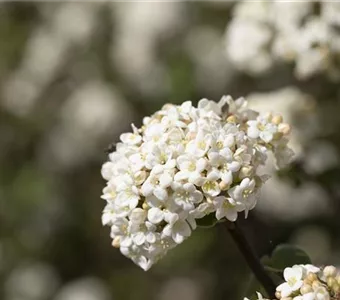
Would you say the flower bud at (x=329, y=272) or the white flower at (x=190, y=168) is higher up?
the white flower at (x=190, y=168)

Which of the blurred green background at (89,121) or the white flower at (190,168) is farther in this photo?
the blurred green background at (89,121)

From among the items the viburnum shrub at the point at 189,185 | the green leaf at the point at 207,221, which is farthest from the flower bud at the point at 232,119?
the green leaf at the point at 207,221

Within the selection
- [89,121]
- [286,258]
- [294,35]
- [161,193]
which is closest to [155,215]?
[161,193]

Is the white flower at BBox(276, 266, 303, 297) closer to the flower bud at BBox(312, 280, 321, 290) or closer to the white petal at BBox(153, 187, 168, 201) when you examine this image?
the flower bud at BBox(312, 280, 321, 290)

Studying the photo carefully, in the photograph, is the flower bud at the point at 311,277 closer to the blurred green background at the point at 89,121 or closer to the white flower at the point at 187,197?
the white flower at the point at 187,197

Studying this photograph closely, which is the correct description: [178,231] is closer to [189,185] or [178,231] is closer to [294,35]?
[189,185]

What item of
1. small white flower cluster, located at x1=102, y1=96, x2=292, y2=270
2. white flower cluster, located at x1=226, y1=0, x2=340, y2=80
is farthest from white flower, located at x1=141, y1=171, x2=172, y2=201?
white flower cluster, located at x1=226, y1=0, x2=340, y2=80

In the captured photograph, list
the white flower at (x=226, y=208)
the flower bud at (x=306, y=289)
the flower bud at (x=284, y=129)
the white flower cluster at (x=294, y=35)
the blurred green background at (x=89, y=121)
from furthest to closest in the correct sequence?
1. the blurred green background at (x=89, y=121)
2. the white flower cluster at (x=294, y=35)
3. the flower bud at (x=284, y=129)
4. the white flower at (x=226, y=208)
5. the flower bud at (x=306, y=289)
